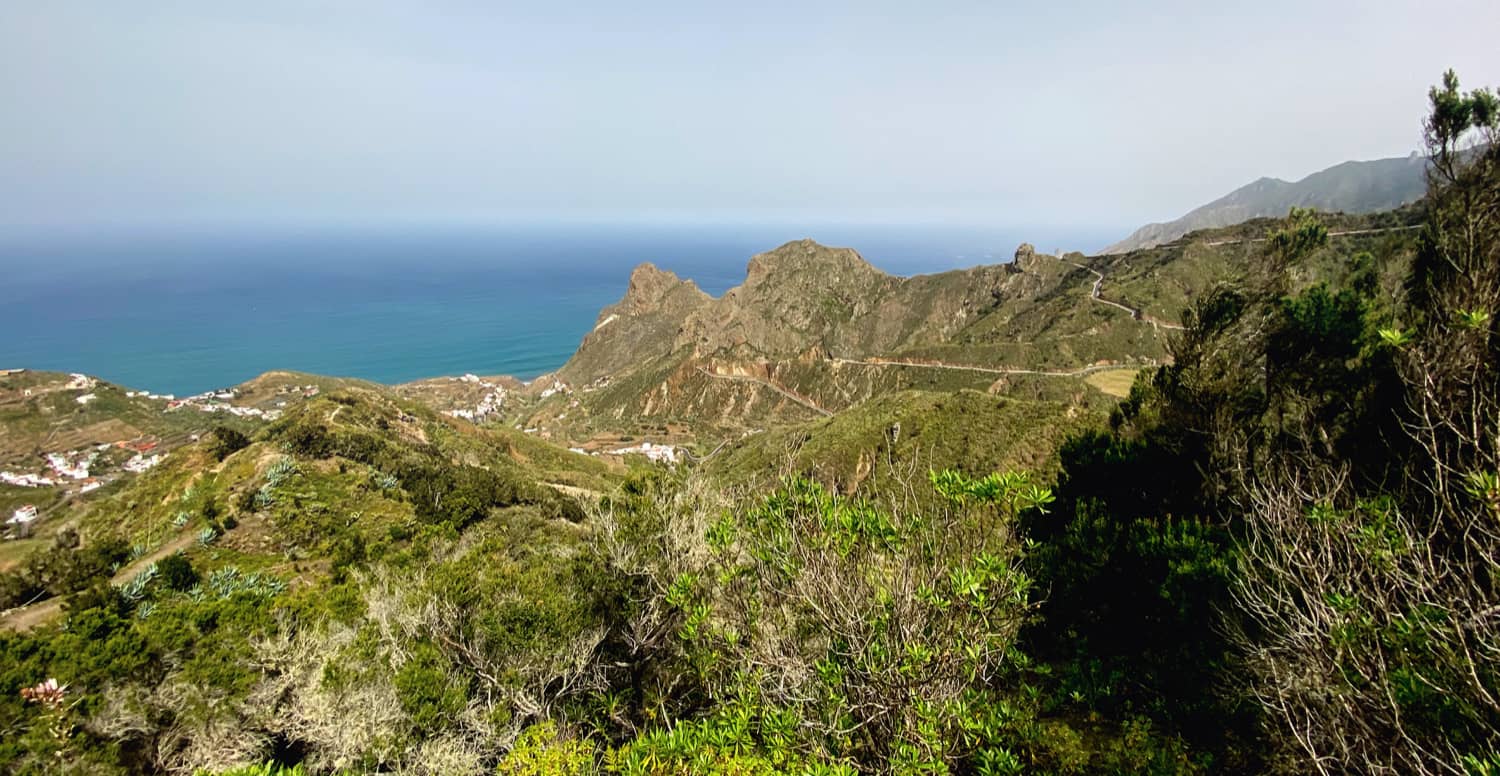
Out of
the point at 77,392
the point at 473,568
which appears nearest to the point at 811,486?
the point at 473,568

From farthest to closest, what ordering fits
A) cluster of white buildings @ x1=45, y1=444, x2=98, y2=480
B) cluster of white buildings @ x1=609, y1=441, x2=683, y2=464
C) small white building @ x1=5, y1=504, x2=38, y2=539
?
cluster of white buildings @ x1=609, y1=441, x2=683, y2=464 → cluster of white buildings @ x1=45, y1=444, x2=98, y2=480 → small white building @ x1=5, y1=504, x2=38, y2=539

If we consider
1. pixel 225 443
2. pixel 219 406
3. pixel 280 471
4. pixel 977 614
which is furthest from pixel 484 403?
pixel 977 614

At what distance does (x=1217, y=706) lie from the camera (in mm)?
6973

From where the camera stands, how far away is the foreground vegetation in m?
5.00

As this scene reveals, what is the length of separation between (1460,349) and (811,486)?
6666 millimetres

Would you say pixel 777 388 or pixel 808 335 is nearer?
pixel 777 388

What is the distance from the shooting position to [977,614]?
5840 millimetres

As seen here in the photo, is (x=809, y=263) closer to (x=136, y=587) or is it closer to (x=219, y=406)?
(x=219, y=406)

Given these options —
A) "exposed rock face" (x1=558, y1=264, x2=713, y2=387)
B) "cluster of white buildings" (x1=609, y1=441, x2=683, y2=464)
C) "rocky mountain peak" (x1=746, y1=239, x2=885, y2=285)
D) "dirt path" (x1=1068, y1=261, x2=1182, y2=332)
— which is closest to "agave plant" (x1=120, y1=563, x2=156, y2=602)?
"cluster of white buildings" (x1=609, y1=441, x2=683, y2=464)

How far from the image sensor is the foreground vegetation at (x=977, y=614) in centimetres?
500

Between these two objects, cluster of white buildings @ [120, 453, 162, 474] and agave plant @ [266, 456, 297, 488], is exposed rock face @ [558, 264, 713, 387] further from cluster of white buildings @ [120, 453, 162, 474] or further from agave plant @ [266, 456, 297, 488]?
agave plant @ [266, 456, 297, 488]

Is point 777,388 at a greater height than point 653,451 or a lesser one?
greater

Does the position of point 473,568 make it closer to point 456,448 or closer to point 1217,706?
point 1217,706

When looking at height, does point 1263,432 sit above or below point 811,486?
below
